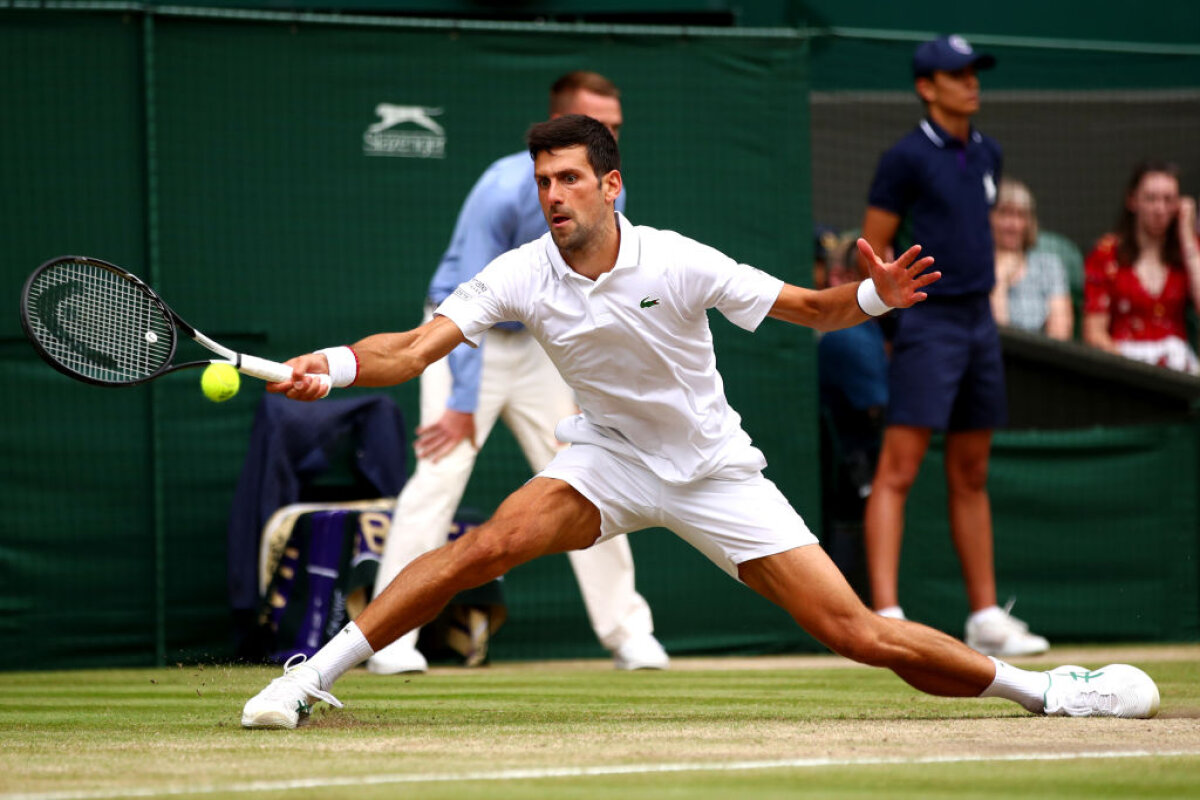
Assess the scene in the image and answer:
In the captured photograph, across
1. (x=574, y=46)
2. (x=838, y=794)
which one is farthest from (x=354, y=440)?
(x=838, y=794)

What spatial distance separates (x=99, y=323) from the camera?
4.86m

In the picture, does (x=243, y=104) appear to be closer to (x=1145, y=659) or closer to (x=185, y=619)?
(x=185, y=619)

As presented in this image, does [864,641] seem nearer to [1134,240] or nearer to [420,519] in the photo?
[420,519]

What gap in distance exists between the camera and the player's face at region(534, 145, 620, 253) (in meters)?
4.97

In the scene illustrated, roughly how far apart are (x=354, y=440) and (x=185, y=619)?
3.56 ft

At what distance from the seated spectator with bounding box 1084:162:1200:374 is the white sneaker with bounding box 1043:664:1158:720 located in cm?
379

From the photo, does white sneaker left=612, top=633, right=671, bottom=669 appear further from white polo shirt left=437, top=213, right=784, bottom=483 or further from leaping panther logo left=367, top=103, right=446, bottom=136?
leaping panther logo left=367, top=103, right=446, bottom=136

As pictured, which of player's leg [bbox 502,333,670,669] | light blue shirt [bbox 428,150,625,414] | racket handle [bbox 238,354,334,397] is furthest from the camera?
player's leg [bbox 502,333,670,669]

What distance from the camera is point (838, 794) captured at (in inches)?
139

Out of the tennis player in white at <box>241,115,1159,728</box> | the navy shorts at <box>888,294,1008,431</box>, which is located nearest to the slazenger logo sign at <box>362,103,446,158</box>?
the navy shorts at <box>888,294,1008,431</box>

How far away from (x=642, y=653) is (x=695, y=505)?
2200 mm

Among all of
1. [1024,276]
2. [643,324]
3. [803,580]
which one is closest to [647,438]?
[643,324]

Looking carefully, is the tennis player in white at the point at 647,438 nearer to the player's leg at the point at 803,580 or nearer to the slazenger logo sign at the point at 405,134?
the player's leg at the point at 803,580

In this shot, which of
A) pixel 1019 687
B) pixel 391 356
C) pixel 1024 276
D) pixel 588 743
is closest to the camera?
pixel 588 743
